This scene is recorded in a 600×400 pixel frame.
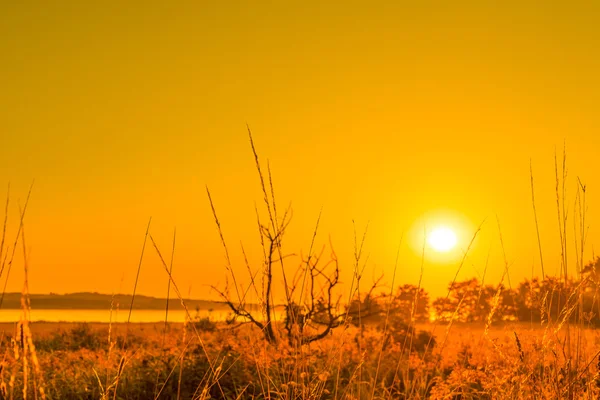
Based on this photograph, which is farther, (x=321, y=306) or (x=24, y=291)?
(x=321, y=306)

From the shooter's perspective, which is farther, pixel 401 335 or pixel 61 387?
pixel 401 335

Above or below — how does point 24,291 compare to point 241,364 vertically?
above

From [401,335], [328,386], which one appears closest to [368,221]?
[328,386]

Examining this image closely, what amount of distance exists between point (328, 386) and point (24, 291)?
195 inches

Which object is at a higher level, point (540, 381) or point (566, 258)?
point (566, 258)

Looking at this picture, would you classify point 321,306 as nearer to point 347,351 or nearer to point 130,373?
point 347,351

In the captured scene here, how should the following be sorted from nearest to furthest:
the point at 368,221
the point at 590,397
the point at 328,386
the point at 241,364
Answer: the point at 590,397, the point at 368,221, the point at 328,386, the point at 241,364

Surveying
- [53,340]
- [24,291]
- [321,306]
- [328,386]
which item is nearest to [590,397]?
[24,291]

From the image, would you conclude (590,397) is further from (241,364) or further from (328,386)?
(241,364)

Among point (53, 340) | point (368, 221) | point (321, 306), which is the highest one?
point (368, 221)

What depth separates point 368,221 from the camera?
12.0 ft

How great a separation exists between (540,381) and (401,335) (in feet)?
25.1

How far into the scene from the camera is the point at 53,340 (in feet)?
45.8

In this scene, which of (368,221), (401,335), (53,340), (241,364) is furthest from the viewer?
(53,340)
